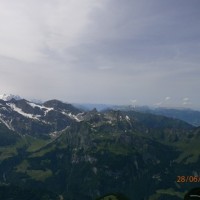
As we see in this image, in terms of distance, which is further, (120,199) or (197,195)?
(120,199)

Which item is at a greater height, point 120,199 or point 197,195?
point 197,195
